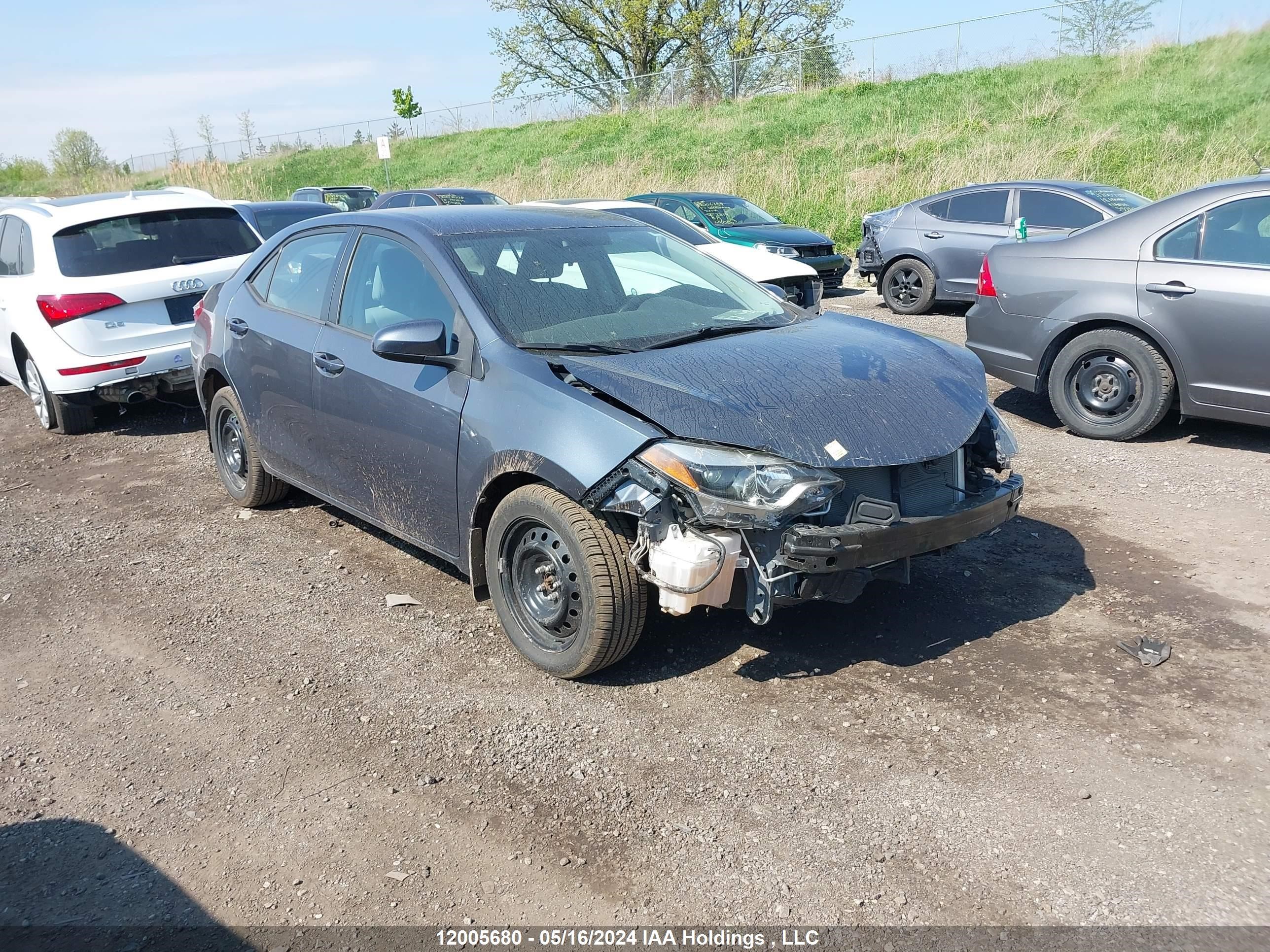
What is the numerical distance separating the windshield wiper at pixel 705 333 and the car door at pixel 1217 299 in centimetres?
327

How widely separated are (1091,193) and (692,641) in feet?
32.2

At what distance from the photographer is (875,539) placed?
3564mm

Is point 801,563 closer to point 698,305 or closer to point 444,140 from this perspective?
point 698,305

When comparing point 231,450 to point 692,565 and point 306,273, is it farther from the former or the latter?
point 692,565

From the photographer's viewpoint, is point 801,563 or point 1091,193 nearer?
point 801,563

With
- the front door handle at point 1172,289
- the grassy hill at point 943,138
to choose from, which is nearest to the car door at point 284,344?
the front door handle at point 1172,289

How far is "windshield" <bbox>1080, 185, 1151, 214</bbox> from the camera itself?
1157 centimetres

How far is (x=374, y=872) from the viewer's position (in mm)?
2990

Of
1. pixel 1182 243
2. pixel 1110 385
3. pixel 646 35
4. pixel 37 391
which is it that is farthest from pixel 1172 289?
pixel 646 35

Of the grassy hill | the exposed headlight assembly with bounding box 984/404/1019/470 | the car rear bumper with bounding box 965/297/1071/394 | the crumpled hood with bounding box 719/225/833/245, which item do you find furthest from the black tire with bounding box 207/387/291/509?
the grassy hill

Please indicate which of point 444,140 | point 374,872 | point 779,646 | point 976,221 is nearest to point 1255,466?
point 779,646

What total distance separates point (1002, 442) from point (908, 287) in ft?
30.5

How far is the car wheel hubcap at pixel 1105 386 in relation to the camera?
22.6ft

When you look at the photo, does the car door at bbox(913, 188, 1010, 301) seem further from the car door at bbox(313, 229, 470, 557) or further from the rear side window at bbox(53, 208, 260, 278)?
the car door at bbox(313, 229, 470, 557)
